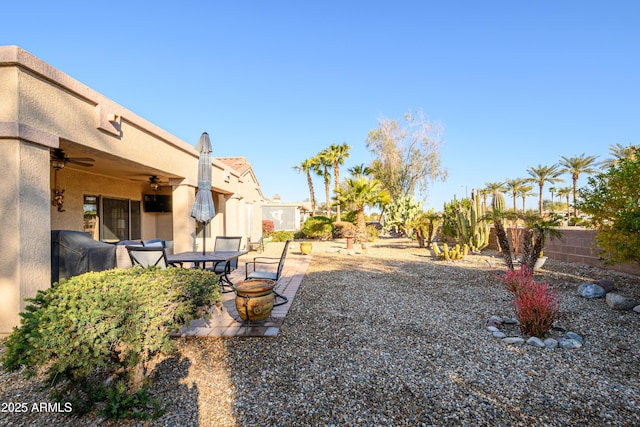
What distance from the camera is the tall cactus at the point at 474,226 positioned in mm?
12711

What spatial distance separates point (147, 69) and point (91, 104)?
334 inches

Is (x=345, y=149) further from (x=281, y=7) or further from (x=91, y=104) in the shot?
(x=91, y=104)

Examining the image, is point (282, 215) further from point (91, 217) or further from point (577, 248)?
point (577, 248)

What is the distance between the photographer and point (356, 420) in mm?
2516

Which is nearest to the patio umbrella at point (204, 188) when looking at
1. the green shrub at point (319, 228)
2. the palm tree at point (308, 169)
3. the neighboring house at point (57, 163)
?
the neighboring house at point (57, 163)

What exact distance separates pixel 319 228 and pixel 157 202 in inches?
491

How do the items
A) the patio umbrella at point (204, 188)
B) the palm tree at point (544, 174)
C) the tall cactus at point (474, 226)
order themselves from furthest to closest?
the palm tree at point (544, 174) < the tall cactus at point (474, 226) < the patio umbrella at point (204, 188)

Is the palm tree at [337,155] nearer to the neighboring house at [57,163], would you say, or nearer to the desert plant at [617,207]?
the neighboring house at [57,163]

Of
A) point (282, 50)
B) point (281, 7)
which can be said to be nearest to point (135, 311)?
point (281, 7)

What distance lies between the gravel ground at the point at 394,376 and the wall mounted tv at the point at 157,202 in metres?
8.49

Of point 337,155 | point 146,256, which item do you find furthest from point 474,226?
point 337,155

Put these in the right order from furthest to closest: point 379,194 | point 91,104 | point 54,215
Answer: point 379,194 → point 54,215 → point 91,104

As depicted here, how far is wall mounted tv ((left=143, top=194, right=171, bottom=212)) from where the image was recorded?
11734 mm

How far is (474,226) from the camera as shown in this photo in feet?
42.4
